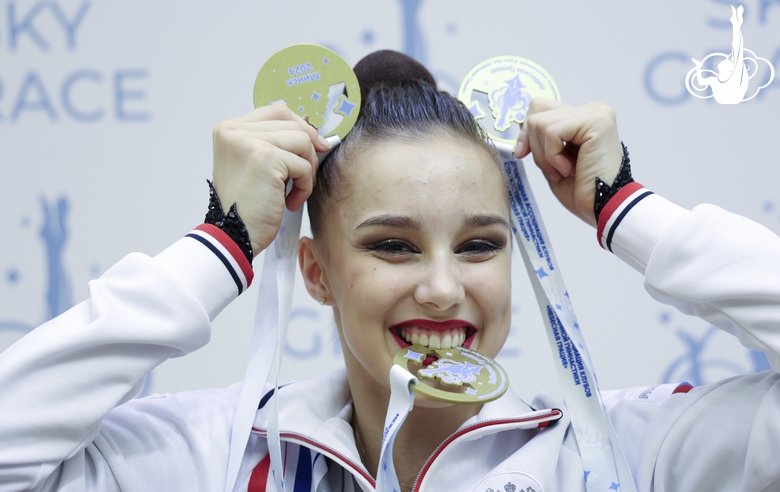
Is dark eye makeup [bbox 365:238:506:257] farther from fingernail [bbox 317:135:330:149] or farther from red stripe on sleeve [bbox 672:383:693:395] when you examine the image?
red stripe on sleeve [bbox 672:383:693:395]

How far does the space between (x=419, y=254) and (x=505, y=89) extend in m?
0.35

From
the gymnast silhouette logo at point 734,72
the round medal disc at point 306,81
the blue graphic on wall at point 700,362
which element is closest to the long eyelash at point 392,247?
the round medal disc at point 306,81

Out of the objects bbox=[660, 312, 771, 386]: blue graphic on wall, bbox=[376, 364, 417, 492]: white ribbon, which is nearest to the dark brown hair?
bbox=[376, 364, 417, 492]: white ribbon

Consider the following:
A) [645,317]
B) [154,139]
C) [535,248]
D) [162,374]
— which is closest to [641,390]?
[535,248]

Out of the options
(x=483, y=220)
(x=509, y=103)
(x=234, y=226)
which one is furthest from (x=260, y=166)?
(x=509, y=103)

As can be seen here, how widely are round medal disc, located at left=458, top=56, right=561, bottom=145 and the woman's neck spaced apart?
1.46 feet

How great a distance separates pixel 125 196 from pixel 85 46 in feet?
1.13

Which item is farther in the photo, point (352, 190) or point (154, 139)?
point (154, 139)

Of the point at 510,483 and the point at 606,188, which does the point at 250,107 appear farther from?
the point at 510,483

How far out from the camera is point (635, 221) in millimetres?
1115

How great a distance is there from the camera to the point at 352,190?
47.4 inches

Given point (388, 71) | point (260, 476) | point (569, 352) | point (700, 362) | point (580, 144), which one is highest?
point (388, 71)

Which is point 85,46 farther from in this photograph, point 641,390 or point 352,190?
point 641,390

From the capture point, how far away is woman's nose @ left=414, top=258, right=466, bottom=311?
1096mm
